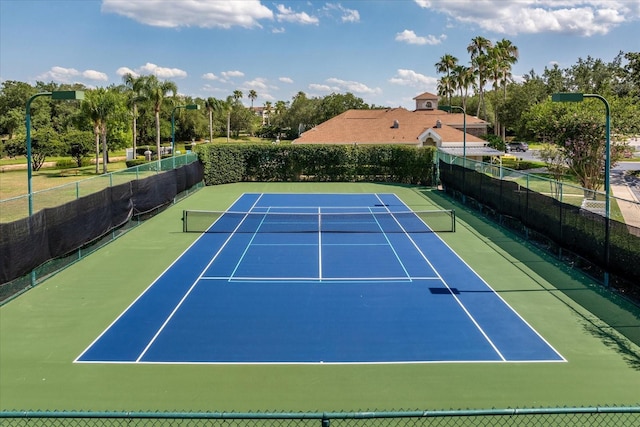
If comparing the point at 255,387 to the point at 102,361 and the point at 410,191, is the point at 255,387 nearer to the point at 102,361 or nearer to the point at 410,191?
the point at 102,361

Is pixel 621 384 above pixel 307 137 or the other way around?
the other way around

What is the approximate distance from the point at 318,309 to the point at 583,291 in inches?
276

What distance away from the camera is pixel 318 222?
25.0 meters

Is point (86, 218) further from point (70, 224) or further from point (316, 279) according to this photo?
point (316, 279)

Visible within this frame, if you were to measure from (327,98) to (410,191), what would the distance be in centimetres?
5666

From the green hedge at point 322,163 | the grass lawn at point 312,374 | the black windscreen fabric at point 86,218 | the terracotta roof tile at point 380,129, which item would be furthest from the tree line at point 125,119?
the grass lawn at point 312,374

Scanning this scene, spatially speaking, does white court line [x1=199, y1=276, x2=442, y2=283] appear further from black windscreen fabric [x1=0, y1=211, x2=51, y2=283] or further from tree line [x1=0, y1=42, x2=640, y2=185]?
tree line [x1=0, y1=42, x2=640, y2=185]

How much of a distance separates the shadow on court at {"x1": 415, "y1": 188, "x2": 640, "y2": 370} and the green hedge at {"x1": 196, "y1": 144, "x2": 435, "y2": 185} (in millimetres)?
18033

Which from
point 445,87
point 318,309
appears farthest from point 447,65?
point 318,309

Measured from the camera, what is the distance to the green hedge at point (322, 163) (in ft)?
136

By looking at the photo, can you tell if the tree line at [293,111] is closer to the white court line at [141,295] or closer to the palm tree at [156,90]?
the palm tree at [156,90]

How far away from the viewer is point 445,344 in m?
11.3

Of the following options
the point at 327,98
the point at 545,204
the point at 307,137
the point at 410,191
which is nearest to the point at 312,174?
the point at 410,191

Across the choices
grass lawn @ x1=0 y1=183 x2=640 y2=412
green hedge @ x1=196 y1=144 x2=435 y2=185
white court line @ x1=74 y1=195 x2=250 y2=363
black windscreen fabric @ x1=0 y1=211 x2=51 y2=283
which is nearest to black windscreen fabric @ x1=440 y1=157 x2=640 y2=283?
grass lawn @ x1=0 y1=183 x2=640 y2=412
